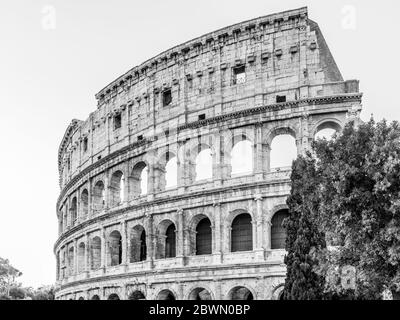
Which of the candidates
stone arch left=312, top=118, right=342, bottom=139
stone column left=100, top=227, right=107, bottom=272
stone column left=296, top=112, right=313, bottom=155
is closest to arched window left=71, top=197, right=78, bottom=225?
A: stone column left=100, top=227, right=107, bottom=272

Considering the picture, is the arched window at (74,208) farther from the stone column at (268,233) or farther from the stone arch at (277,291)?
the stone arch at (277,291)

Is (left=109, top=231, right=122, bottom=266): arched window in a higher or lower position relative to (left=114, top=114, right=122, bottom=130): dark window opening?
lower

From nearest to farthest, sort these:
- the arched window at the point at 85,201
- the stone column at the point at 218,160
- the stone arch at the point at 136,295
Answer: the stone column at the point at 218,160, the stone arch at the point at 136,295, the arched window at the point at 85,201

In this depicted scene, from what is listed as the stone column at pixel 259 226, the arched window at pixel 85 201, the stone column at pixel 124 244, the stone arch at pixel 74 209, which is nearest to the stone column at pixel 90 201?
the arched window at pixel 85 201

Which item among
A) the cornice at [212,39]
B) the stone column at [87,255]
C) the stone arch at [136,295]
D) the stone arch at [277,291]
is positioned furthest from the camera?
the stone column at [87,255]

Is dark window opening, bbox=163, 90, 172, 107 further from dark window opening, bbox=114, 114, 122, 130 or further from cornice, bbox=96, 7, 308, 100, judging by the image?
dark window opening, bbox=114, 114, 122, 130

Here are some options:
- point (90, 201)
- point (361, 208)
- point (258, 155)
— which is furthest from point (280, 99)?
point (90, 201)

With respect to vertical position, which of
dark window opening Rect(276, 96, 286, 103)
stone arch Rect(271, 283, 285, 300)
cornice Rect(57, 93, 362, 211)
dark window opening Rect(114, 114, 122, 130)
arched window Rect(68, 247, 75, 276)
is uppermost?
dark window opening Rect(114, 114, 122, 130)
